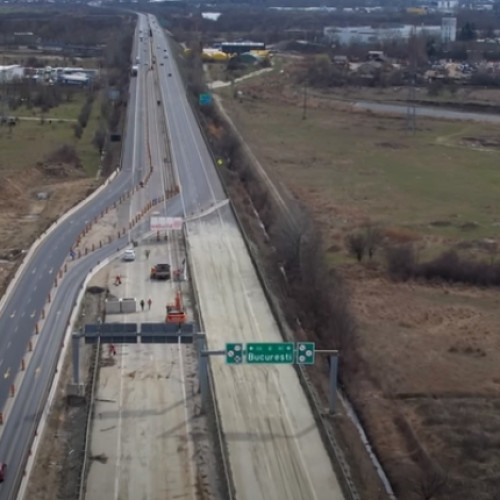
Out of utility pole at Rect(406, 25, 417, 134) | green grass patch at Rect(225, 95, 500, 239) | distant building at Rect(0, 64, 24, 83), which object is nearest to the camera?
green grass patch at Rect(225, 95, 500, 239)

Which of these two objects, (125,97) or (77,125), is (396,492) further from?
(125,97)

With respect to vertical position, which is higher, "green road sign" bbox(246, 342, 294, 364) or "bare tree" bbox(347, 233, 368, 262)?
"green road sign" bbox(246, 342, 294, 364)

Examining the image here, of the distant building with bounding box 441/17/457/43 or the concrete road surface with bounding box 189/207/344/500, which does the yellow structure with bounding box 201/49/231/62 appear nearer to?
the distant building with bounding box 441/17/457/43

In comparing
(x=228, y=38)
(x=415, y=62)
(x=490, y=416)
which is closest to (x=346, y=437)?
(x=490, y=416)

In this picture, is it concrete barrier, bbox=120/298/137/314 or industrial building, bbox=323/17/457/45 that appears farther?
industrial building, bbox=323/17/457/45

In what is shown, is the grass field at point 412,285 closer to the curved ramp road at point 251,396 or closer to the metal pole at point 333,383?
the metal pole at point 333,383

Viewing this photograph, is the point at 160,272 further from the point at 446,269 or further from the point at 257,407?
the point at 257,407

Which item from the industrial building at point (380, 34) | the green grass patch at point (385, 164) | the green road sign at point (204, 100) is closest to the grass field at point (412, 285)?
the green grass patch at point (385, 164)

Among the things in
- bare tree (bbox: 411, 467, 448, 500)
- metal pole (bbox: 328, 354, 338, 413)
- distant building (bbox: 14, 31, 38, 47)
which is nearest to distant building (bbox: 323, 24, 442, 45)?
distant building (bbox: 14, 31, 38, 47)
